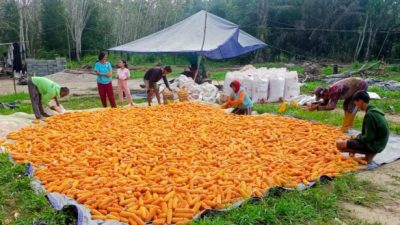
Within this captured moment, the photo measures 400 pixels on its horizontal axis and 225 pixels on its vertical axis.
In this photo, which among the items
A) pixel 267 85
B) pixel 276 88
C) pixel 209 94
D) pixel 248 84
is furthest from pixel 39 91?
pixel 276 88

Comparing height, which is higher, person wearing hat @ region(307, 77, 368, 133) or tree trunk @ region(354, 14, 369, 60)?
tree trunk @ region(354, 14, 369, 60)

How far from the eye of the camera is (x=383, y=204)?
332 centimetres

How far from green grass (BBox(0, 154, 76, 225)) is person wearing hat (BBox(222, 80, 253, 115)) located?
12.9 ft

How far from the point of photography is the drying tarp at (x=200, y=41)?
1046cm

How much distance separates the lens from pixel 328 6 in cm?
2214

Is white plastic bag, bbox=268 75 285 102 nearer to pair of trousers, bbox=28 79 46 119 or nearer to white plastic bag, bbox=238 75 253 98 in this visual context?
white plastic bag, bbox=238 75 253 98

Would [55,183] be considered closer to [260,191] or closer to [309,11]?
[260,191]

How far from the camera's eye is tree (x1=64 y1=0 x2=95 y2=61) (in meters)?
23.9

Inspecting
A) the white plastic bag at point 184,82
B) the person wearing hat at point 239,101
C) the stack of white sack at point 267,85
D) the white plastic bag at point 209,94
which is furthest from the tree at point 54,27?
the person wearing hat at point 239,101

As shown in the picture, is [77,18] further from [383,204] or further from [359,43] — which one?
[383,204]

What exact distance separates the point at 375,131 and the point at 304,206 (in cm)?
161

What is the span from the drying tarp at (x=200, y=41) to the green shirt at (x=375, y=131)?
6.34m

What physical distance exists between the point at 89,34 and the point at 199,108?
2106cm

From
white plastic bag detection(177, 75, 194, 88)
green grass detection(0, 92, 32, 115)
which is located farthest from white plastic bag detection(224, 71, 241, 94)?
green grass detection(0, 92, 32, 115)
